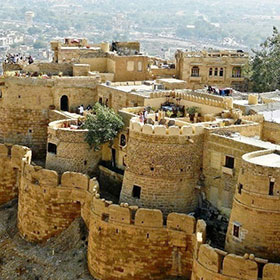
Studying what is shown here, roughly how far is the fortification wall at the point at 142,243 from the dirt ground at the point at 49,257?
6.62 ft

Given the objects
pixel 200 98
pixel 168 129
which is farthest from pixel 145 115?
pixel 200 98

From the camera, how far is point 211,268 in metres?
25.2

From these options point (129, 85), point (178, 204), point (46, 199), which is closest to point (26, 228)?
point (46, 199)

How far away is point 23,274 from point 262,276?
13.9m

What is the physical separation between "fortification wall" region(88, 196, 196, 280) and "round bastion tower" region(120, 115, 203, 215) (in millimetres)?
1888

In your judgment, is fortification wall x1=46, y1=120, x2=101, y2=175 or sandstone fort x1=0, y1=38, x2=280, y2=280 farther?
fortification wall x1=46, y1=120, x2=101, y2=175

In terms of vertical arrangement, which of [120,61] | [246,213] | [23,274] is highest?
[120,61]

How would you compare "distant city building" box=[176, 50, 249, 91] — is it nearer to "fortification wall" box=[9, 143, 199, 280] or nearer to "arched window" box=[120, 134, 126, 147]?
"arched window" box=[120, 134, 126, 147]

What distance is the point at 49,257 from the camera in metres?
33.8

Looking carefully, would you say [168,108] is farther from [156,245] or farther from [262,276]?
[262,276]

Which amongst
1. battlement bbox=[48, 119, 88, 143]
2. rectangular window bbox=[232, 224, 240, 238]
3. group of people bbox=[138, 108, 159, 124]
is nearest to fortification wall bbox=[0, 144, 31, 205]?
battlement bbox=[48, 119, 88, 143]

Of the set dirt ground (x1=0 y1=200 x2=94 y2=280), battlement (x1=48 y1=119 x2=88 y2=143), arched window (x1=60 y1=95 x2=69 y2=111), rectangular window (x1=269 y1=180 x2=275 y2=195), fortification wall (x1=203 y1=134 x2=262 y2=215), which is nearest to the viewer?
rectangular window (x1=269 y1=180 x2=275 y2=195)

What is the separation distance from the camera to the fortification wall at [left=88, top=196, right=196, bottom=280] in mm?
28750

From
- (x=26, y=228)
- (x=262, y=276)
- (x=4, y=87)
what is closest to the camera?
(x=262, y=276)
